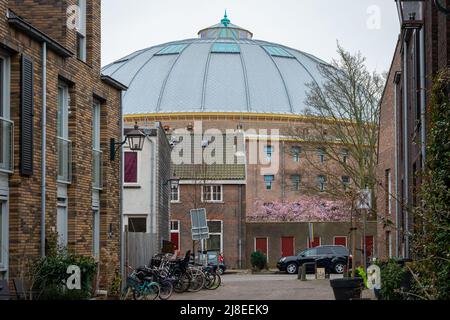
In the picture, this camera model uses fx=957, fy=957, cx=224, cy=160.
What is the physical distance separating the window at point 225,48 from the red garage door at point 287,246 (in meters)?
35.4

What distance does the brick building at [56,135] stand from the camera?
17594 millimetres

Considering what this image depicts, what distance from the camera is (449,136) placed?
1348 centimetres

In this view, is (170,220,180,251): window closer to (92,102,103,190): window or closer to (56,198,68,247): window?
(92,102,103,190): window

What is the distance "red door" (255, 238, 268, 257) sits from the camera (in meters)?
62.7

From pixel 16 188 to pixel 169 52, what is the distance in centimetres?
7818

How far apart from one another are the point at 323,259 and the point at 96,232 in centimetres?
2662

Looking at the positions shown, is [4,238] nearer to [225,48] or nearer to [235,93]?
[235,93]

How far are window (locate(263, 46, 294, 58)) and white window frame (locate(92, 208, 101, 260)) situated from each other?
239 feet

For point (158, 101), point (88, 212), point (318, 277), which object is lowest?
point (318, 277)

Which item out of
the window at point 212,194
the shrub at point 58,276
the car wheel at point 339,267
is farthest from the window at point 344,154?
the shrub at point 58,276

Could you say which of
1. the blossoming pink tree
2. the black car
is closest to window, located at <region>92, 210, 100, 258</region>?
the black car

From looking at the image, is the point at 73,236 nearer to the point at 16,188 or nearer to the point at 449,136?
the point at 16,188

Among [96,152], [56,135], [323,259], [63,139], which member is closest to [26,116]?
[56,135]
